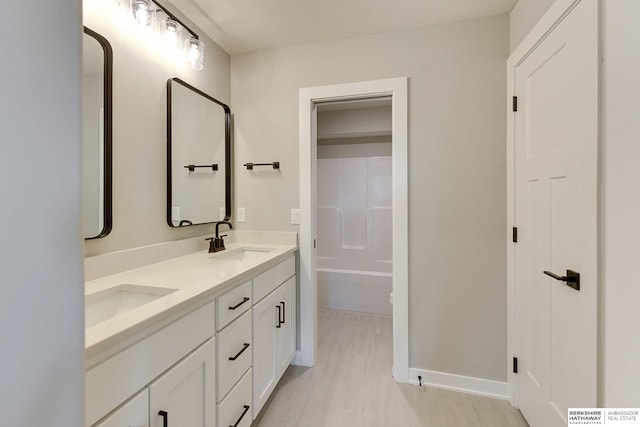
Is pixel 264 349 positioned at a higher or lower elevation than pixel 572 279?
lower

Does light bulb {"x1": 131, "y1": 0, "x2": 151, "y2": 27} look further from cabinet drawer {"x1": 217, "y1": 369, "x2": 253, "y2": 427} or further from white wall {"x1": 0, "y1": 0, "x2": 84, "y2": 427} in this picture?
cabinet drawer {"x1": 217, "y1": 369, "x2": 253, "y2": 427}

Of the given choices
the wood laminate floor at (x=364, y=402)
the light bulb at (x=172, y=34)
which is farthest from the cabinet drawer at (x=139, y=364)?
the light bulb at (x=172, y=34)

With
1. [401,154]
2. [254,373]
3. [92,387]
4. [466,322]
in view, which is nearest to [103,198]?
[92,387]

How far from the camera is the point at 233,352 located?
1.25 meters

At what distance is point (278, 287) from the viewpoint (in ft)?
5.78

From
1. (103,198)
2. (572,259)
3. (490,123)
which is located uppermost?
(490,123)

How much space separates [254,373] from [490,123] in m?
2.01

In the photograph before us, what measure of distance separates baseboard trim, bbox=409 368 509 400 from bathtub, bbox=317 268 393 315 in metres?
1.20

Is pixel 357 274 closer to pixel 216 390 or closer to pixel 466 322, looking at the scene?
pixel 466 322

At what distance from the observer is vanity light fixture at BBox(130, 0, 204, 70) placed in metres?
1.35

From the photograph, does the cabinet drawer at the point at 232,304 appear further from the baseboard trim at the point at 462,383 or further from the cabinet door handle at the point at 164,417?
the baseboard trim at the point at 462,383

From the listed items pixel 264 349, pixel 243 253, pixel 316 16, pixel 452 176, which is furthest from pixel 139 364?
pixel 316 16

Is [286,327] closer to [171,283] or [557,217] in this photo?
[171,283]

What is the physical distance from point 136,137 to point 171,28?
2.23 ft
